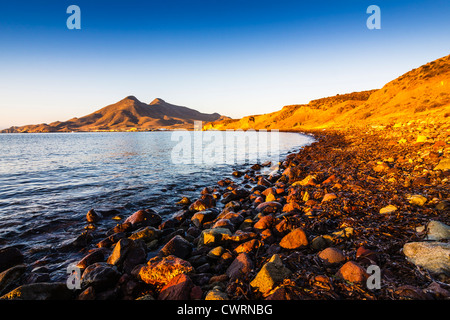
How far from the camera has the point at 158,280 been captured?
12.7ft

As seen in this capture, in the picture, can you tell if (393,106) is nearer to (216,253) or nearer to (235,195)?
(235,195)

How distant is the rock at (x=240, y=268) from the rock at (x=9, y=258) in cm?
590

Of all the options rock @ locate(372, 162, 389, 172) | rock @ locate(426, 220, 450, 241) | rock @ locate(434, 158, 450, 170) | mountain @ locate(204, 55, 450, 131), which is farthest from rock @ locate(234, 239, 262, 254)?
mountain @ locate(204, 55, 450, 131)

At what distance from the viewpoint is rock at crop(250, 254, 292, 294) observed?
3273 mm

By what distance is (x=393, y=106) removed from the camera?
48969 millimetres

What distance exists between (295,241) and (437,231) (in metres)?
2.78

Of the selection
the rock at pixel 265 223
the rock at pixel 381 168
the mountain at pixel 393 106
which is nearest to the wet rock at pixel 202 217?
the rock at pixel 265 223

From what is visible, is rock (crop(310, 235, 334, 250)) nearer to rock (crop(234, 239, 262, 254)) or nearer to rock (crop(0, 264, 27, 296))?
rock (crop(234, 239, 262, 254))

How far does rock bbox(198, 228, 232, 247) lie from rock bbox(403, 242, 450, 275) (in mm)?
3796

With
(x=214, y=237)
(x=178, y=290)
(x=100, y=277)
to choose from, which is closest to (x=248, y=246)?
(x=214, y=237)

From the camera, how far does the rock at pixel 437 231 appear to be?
3.78m

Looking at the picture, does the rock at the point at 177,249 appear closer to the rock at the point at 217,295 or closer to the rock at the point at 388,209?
the rock at the point at 217,295
